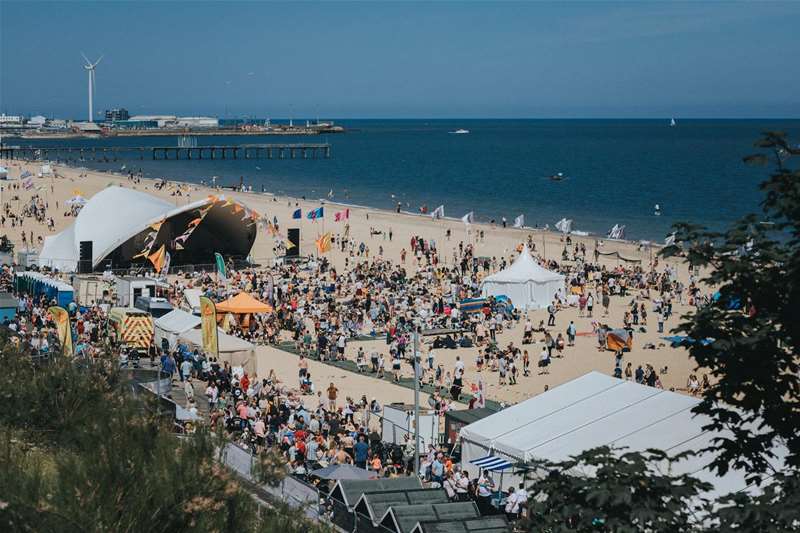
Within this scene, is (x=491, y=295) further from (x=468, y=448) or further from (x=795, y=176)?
(x=795, y=176)

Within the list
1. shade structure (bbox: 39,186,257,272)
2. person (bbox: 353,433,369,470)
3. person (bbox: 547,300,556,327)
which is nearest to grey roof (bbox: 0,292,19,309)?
shade structure (bbox: 39,186,257,272)

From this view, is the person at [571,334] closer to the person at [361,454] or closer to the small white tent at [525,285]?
the small white tent at [525,285]

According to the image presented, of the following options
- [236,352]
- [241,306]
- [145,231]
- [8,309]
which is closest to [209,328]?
[236,352]

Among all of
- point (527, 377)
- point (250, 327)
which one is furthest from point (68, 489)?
point (250, 327)

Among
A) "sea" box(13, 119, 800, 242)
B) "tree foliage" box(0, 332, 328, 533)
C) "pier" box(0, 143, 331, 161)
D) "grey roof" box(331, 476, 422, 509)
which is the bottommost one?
"pier" box(0, 143, 331, 161)

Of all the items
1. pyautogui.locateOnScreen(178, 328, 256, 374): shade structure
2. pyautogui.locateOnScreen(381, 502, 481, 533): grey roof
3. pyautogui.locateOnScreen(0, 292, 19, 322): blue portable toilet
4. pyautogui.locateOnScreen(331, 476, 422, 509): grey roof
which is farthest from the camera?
pyautogui.locateOnScreen(0, 292, 19, 322): blue portable toilet

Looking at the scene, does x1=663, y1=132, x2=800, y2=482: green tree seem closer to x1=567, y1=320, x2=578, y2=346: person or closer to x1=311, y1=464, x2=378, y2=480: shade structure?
x1=311, y1=464, x2=378, y2=480: shade structure
